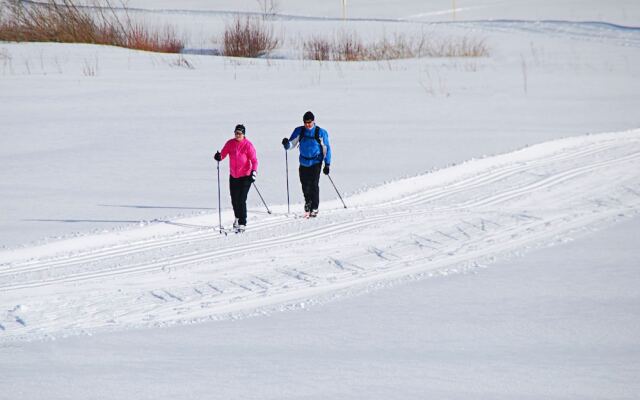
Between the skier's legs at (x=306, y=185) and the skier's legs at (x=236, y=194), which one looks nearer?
the skier's legs at (x=236, y=194)

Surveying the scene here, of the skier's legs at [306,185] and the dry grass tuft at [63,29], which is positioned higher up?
the dry grass tuft at [63,29]

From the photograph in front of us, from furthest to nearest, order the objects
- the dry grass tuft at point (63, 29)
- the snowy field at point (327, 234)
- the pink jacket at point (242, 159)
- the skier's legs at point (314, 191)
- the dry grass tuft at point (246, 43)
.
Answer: the dry grass tuft at point (246, 43)
the dry grass tuft at point (63, 29)
the skier's legs at point (314, 191)
the pink jacket at point (242, 159)
the snowy field at point (327, 234)

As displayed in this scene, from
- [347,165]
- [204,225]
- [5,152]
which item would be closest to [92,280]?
[204,225]

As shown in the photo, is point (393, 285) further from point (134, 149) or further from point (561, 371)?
point (134, 149)

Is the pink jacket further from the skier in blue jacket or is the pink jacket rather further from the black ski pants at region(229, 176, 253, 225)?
the skier in blue jacket

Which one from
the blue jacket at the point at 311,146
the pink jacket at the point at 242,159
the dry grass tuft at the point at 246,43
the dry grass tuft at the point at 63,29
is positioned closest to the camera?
the pink jacket at the point at 242,159

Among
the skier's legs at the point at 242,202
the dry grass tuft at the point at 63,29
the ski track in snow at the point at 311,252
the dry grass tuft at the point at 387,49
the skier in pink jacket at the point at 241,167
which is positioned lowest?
the ski track in snow at the point at 311,252

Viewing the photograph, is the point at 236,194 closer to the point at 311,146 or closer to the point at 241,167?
the point at 241,167

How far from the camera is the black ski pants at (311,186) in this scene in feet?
42.8

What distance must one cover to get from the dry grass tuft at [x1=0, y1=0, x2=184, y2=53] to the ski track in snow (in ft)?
53.3

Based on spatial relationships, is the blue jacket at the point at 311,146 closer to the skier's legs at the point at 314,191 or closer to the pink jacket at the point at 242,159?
the skier's legs at the point at 314,191

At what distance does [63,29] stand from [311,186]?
1773 cm

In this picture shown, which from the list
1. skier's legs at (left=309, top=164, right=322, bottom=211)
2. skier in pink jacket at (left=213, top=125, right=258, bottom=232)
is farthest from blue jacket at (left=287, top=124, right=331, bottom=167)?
skier in pink jacket at (left=213, top=125, right=258, bottom=232)

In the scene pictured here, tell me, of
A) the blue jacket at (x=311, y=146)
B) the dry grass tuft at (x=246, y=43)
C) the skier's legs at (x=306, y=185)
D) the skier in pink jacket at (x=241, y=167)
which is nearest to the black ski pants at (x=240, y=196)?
the skier in pink jacket at (x=241, y=167)
